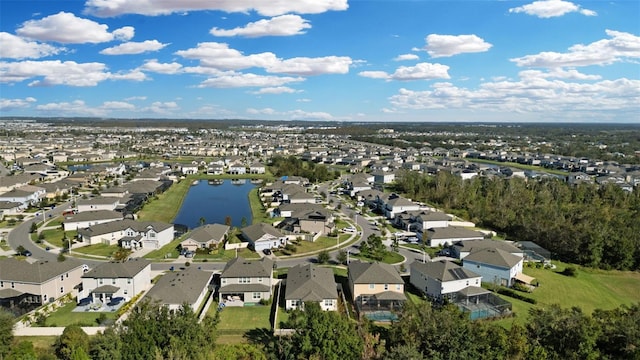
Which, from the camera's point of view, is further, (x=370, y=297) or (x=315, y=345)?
(x=370, y=297)

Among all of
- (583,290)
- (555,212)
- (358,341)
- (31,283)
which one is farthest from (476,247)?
(31,283)

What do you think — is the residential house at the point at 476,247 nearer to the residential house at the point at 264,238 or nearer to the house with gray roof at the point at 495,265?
the house with gray roof at the point at 495,265

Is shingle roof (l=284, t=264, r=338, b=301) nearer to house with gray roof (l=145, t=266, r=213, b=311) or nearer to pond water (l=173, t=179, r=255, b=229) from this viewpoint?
house with gray roof (l=145, t=266, r=213, b=311)

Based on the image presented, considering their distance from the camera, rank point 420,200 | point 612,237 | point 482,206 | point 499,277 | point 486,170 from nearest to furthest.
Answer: point 499,277 < point 612,237 < point 482,206 < point 420,200 < point 486,170

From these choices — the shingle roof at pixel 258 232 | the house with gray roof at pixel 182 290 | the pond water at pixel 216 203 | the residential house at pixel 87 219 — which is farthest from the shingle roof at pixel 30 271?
the pond water at pixel 216 203

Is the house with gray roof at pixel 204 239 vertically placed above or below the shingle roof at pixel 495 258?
below

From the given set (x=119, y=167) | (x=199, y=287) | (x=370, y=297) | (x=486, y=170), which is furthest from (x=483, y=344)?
(x=119, y=167)

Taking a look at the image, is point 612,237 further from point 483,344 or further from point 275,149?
point 275,149
